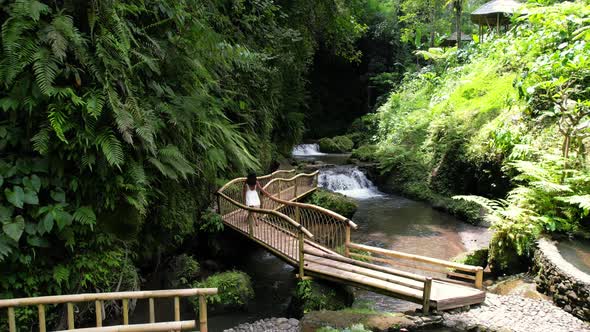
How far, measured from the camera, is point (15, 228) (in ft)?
12.7

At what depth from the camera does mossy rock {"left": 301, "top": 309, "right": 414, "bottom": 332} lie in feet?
16.8

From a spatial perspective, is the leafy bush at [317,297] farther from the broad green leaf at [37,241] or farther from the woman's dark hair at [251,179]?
the broad green leaf at [37,241]

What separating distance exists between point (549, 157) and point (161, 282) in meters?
7.63

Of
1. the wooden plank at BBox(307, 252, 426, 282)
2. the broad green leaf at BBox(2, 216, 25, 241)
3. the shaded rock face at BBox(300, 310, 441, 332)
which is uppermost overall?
the broad green leaf at BBox(2, 216, 25, 241)

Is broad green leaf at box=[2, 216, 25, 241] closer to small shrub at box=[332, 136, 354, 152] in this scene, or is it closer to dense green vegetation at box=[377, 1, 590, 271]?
dense green vegetation at box=[377, 1, 590, 271]

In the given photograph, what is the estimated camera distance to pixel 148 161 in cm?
502

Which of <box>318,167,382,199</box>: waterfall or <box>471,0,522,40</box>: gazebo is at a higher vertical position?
<box>471,0,522,40</box>: gazebo

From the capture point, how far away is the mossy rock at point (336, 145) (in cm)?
2303

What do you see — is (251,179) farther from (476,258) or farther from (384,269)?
(476,258)

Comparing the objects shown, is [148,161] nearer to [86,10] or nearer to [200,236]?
[86,10]

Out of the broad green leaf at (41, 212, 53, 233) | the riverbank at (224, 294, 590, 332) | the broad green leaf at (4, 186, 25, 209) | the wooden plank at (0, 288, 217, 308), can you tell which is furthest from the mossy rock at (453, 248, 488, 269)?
the broad green leaf at (4, 186, 25, 209)

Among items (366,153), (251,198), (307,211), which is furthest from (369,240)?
(366,153)

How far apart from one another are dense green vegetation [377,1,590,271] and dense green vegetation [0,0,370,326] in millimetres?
5970

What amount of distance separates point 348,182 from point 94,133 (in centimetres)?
1323
